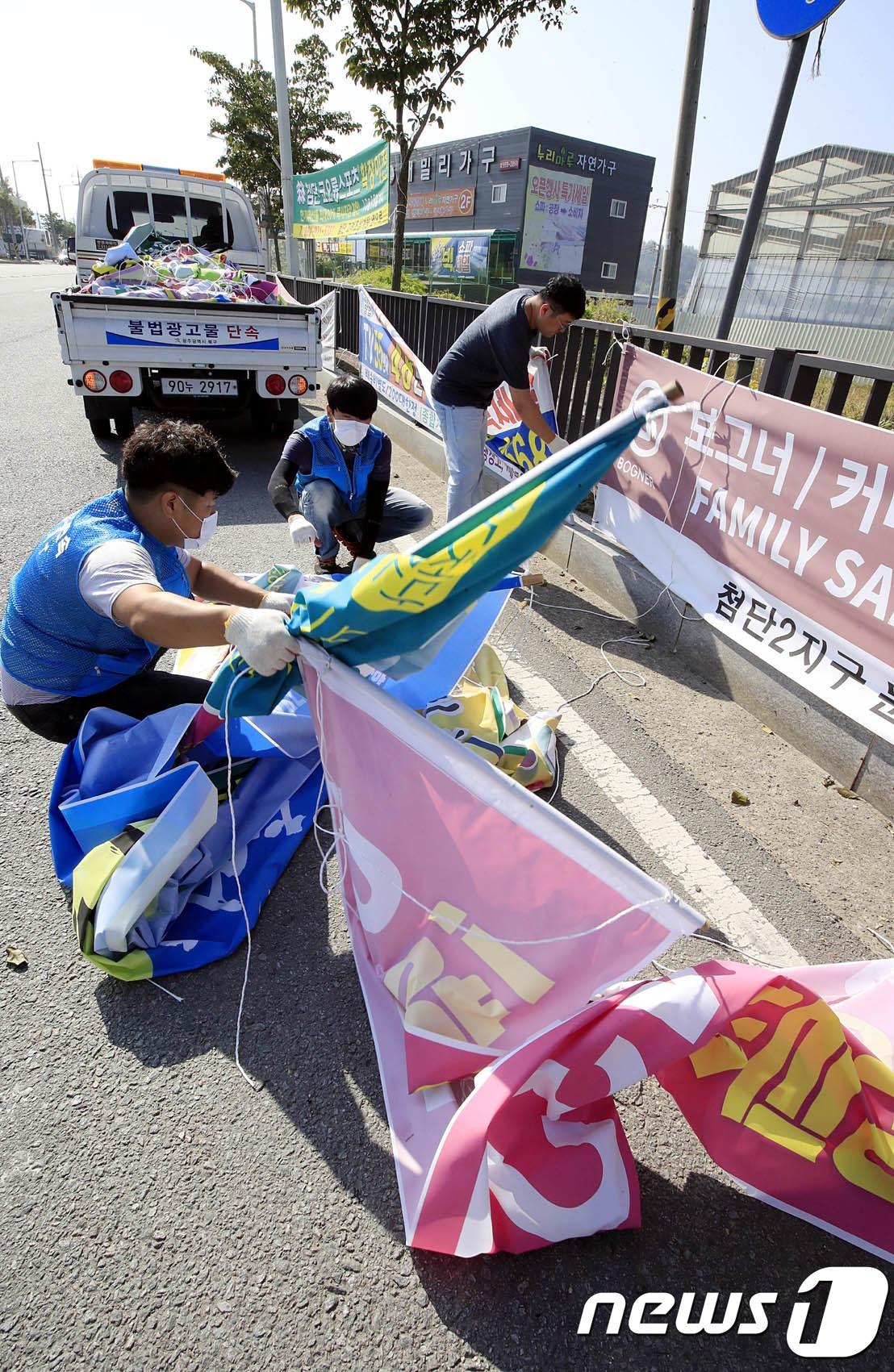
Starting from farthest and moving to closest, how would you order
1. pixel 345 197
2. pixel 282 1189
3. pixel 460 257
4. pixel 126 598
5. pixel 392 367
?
pixel 460 257 → pixel 345 197 → pixel 392 367 → pixel 126 598 → pixel 282 1189

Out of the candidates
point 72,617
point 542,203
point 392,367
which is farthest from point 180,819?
point 542,203

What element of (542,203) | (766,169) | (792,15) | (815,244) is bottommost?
(766,169)

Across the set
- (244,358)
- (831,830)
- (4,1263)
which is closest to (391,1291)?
(4,1263)

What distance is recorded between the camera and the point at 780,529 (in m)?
3.38

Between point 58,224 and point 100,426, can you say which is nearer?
point 100,426

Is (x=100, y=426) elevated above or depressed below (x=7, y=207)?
below

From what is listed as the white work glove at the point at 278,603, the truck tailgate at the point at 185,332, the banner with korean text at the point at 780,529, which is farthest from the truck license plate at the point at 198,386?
the white work glove at the point at 278,603

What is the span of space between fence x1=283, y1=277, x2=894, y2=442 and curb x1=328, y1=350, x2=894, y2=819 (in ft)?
3.20

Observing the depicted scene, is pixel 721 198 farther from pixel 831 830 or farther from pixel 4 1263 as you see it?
pixel 4 1263

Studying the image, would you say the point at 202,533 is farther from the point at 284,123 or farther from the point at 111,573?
the point at 284,123

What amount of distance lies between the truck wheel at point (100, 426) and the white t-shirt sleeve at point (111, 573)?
557 centimetres

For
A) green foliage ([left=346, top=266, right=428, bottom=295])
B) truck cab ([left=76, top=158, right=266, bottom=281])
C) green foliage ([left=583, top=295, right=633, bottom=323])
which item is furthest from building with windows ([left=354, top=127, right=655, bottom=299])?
truck cab ([left=76, top=158, right=266, bottom=281])

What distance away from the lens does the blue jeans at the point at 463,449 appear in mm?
4680

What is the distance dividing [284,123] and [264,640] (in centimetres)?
1566
